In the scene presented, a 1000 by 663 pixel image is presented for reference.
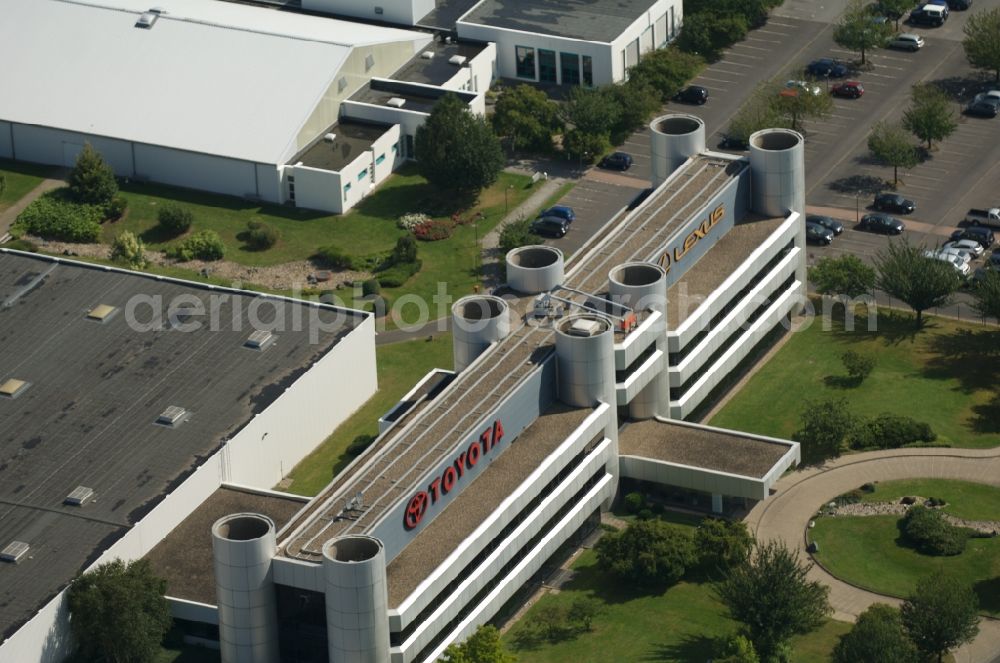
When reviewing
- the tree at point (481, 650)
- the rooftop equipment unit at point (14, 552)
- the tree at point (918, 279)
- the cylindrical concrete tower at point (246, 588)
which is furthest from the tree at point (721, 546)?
the rooftop equipment unit at point (14, 552)

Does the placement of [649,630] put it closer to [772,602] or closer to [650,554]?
[650,554]

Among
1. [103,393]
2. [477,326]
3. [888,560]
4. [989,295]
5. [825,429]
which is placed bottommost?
[888,560]

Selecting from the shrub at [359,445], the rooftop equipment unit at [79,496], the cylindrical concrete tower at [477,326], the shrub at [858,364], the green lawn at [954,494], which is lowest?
the green lawn at [954,494]

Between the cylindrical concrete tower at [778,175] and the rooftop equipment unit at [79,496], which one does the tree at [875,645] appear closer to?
the cylindrical concrete tower at [778,175]

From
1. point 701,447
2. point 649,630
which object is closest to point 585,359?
point 701,447

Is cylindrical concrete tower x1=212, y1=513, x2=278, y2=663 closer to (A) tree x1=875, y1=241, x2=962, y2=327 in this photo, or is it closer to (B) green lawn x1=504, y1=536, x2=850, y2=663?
(B) green lawn x1=504, y1=536, x2=850, y2=663

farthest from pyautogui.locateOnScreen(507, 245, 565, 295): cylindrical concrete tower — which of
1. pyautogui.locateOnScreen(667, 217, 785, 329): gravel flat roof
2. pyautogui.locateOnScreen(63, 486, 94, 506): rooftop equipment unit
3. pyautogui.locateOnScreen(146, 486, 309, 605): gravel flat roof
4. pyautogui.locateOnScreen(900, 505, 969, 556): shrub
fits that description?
pyautogui.locateOnScreen(63, 486, 94, 506): rooftop equipment unit
